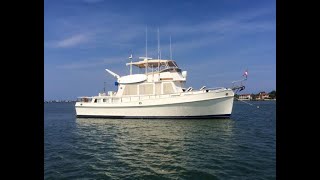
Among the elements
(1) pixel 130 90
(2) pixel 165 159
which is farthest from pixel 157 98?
(2) pixel 165 159

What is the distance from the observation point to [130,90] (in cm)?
3219

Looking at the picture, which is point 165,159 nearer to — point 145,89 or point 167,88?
point 167,88

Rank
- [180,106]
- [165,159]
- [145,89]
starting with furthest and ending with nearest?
1. [145,89]
2. [180,106]
3. [165,159]

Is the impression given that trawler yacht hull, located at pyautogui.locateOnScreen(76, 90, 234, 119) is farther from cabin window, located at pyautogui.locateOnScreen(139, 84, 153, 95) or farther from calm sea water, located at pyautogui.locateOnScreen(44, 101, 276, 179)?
calm sea water, located at pyautogui.locateOnScreen(44, 101, 276, 179)

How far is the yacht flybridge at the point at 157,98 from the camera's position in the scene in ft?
90.9

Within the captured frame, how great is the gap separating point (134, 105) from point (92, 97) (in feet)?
26.5

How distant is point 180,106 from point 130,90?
696cm

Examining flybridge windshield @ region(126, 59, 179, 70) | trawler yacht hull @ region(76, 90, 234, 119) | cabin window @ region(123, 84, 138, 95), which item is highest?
flybridge windshield @ region(126, 59, 179, 70)

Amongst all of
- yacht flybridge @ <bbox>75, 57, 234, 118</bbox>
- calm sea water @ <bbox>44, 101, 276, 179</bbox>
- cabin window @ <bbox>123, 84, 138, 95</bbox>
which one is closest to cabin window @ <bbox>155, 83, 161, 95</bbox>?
yacht flybridge @ <bbox>75, 57, 234, 118</bbox>

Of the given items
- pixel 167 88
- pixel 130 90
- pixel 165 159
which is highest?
pixel 167 88

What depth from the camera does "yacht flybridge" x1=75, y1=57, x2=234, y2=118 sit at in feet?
90.9

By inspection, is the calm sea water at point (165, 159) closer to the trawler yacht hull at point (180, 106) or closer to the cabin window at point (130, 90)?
the trawler yacht hull at point (180, 106)

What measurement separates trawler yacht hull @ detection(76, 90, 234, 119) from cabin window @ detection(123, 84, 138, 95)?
2.98 feet
